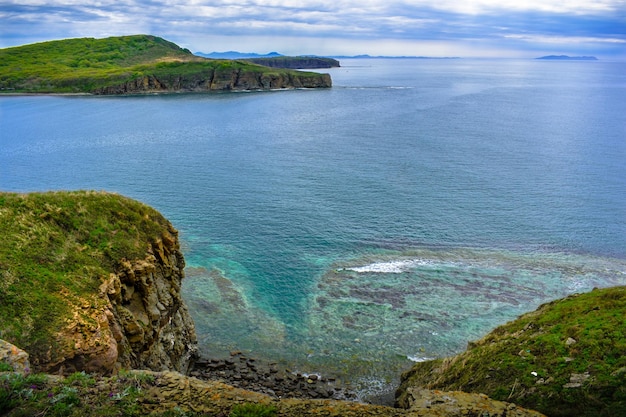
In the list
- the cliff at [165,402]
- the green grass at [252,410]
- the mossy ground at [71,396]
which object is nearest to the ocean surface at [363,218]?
the cliff at [165,402]

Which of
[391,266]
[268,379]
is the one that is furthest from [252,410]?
[391,266]

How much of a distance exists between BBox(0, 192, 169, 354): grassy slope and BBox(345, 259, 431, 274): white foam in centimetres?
2640

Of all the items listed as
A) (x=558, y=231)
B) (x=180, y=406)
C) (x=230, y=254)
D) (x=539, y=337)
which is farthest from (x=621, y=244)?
(x=180, y=406)

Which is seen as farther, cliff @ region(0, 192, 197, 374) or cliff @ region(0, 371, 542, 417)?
cliff @ region(0, 192, 197, 374)

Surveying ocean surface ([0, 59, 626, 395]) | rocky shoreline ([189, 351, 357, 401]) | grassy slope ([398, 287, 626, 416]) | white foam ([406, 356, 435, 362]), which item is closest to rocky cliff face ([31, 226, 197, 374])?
rocky shoreline ([189, 351, 357, 401])

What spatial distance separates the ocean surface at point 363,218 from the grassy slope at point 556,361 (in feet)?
33.3

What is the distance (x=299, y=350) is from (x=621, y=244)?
161 feet

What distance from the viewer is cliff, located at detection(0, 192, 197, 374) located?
24.7m

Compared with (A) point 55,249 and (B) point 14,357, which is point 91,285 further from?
(B) point 14,357

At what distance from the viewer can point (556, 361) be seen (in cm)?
2527

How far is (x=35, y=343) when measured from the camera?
23891mm

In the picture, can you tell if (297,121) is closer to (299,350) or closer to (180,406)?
Answer: (299,350)

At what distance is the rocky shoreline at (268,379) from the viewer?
36062 mm

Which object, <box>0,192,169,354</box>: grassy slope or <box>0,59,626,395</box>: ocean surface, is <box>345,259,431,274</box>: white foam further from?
<box>0,192,169,354</box>: grassy slope
